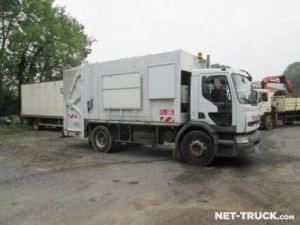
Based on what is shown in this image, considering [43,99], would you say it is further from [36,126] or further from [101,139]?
[101,139]

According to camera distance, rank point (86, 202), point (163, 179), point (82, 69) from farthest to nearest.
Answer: point (82, 69) < point (163, 179) < point (86, 202)

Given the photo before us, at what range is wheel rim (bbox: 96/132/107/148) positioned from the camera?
10080 millimetres

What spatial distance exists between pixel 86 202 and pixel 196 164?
3.74 meters

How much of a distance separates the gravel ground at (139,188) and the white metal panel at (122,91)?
173cm

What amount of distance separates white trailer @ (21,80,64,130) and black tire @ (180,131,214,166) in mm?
10778

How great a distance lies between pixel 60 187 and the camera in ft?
19.5

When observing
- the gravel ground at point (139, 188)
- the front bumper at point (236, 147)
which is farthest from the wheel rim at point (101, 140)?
the front bumper at point (236, 147)

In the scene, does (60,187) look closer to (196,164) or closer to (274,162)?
(196,164)

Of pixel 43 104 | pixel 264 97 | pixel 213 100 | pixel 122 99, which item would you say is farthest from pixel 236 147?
pixel 43 104

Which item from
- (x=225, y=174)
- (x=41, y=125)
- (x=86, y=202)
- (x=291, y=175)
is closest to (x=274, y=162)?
(x=291, y=175)
